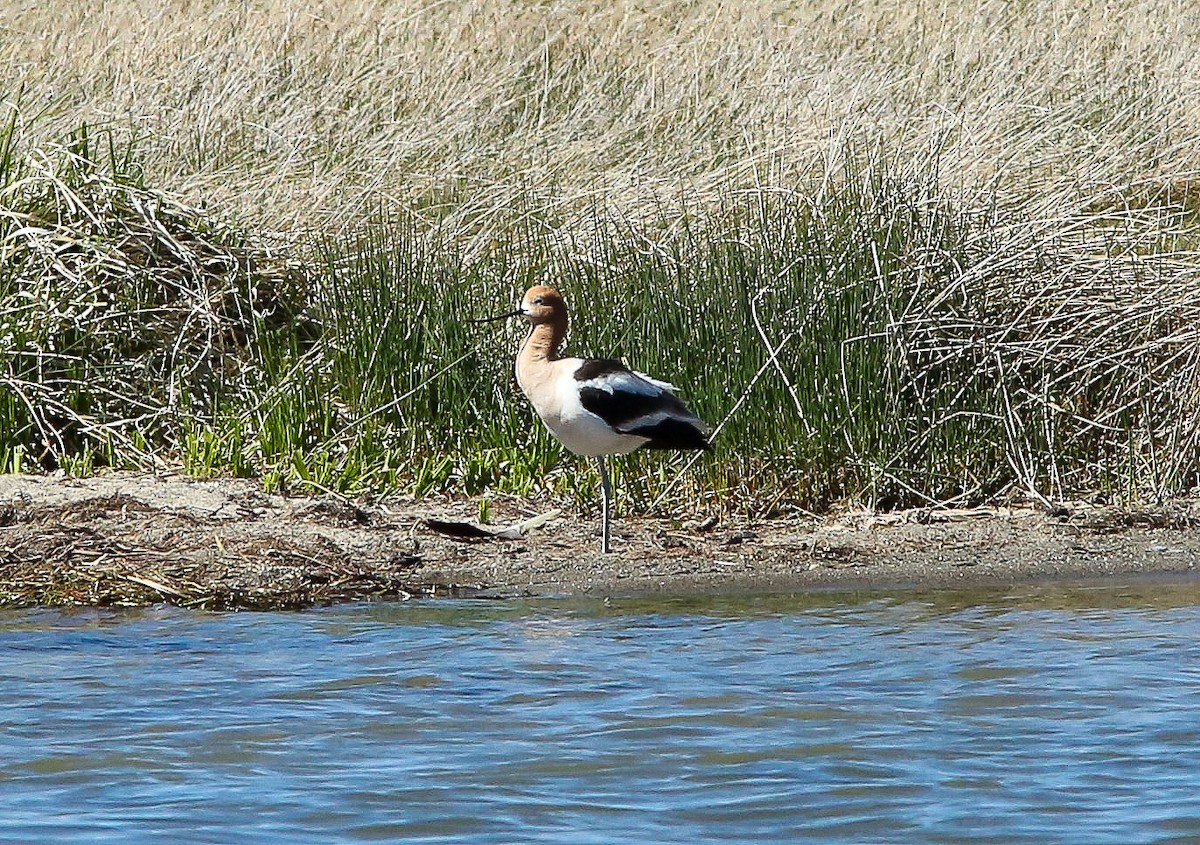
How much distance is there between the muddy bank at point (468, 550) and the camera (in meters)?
6.66

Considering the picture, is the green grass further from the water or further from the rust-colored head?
the water

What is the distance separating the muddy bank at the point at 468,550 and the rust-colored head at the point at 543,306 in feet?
2.64

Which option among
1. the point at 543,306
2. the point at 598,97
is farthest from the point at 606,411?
the point at 598,97

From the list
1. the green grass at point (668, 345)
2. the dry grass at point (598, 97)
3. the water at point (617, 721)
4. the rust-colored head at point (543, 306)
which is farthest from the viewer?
the dry grass at point (598, 97)

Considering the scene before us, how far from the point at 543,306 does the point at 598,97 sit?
5.04 m

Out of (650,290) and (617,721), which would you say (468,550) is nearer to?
(650,290)

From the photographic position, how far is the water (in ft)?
14.2

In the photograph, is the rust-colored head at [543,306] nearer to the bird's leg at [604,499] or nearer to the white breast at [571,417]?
the white breast at [571,417]

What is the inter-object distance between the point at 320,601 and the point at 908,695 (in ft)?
7.06

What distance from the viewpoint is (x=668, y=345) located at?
7.86 meters

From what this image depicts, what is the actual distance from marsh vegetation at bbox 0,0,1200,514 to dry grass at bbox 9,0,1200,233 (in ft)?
0.17

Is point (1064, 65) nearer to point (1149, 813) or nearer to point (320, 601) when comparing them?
point (320, 601)

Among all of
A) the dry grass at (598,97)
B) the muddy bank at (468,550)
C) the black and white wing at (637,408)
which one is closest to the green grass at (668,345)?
the muddy bank at (468,550)

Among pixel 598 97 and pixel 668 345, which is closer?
pixel 668 345
